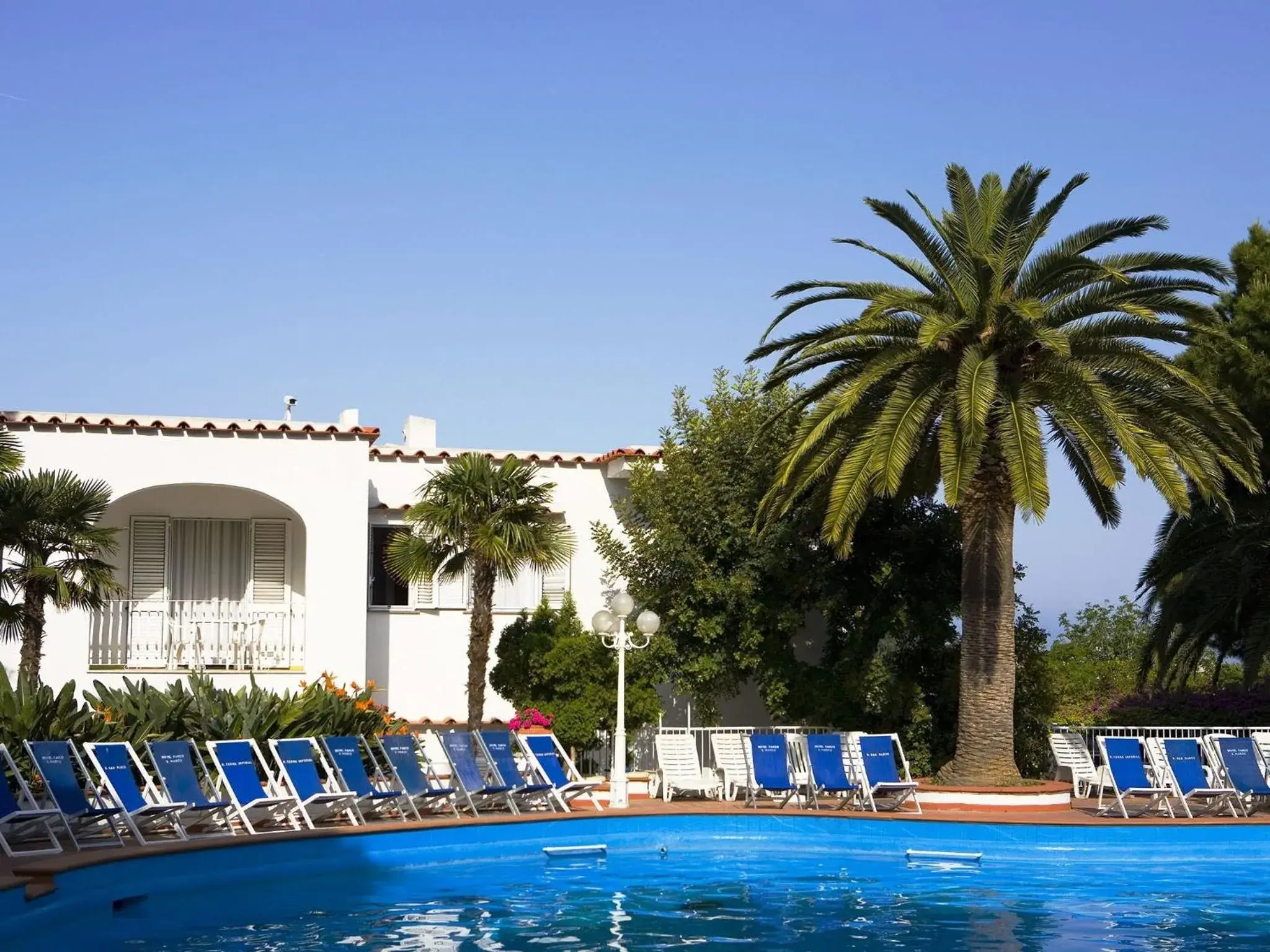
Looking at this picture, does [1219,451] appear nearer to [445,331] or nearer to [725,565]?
[725,565]

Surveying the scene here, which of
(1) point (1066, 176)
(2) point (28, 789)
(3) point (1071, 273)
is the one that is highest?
(1) point (1066, 176)

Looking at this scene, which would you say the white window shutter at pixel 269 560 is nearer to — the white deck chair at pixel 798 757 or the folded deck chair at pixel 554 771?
the folded deck chair at pixel 554 771

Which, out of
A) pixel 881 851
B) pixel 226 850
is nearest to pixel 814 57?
pixel 881 851

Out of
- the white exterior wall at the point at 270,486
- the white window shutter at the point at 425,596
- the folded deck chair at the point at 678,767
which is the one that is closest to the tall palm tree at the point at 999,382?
the folded deck chair at the point at 678,767

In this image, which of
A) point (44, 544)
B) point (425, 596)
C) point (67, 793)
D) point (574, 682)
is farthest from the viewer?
point (425, 596)

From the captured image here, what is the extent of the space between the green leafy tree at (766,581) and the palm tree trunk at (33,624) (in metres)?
8.24

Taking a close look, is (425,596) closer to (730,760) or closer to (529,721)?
(529,721)

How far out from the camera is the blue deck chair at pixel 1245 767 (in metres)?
17.0

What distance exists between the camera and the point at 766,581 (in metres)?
21.2

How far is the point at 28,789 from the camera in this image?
12.4 meters

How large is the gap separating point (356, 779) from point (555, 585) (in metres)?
8.96

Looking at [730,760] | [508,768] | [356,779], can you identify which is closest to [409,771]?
[356,779]

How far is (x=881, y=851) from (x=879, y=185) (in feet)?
26.8

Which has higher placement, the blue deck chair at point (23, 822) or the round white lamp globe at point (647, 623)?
the round white lamp globe at point (647, 623)
